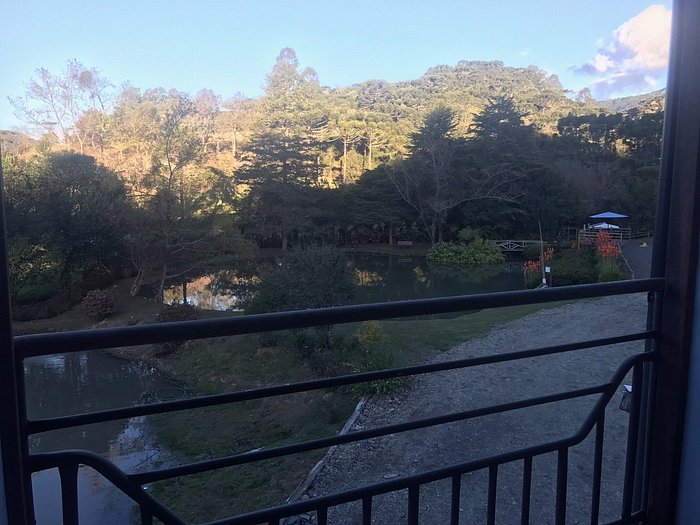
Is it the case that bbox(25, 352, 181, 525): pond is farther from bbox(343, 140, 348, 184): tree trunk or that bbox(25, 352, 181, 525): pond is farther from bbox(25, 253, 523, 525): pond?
bbox(343, 140, 348, 184): tree trunk

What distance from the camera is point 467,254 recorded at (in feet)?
50.3

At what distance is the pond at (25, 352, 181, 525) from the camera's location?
4555 mm

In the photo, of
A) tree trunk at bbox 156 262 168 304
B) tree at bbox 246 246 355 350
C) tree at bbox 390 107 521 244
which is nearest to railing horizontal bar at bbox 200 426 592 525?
tree at bbox 246 246 355 350

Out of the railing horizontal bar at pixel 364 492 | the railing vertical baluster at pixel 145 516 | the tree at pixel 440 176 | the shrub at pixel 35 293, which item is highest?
the tree at pixel 440 176

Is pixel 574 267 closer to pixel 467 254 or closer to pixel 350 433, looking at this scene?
pixel 467 254

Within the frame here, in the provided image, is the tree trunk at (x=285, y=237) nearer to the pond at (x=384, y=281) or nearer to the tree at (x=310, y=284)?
the pond at (x=384, y=281)

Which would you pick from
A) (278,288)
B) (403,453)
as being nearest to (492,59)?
(278,288)

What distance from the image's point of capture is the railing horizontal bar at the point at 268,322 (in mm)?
688

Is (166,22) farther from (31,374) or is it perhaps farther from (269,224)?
(31,374)

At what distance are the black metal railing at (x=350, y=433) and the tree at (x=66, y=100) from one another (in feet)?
36.0

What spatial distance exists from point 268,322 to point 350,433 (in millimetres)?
314

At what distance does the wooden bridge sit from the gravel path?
6.01 metres

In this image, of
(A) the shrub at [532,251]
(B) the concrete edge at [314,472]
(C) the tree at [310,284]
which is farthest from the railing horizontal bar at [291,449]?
(A) the shrub at [532,251]

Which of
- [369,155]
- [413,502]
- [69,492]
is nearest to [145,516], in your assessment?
[69,492]
